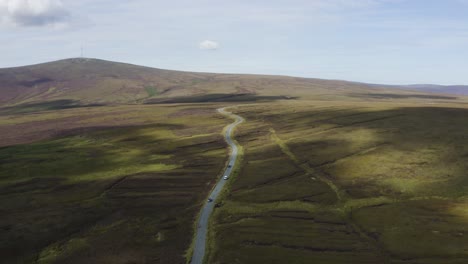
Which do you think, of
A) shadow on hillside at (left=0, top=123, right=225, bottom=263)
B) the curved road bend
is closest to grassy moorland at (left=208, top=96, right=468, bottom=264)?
the curved road bend

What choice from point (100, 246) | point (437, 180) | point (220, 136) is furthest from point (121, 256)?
point (220, 136)

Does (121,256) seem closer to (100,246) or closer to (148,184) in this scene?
(100,246)

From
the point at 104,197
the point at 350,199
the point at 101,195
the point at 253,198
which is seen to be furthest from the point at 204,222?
the point at 350,199

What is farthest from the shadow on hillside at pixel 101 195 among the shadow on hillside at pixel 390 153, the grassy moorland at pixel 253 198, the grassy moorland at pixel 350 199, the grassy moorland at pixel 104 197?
the shadow on hillside at pixel 390 153

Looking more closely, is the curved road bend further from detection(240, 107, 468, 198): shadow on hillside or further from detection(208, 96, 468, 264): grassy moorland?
detection(240, 107, 468, 198): shadow on hillside

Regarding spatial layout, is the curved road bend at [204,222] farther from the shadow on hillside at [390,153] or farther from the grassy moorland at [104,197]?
the shadow on hillside at [390,153]

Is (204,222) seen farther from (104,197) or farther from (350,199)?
(350,199)
